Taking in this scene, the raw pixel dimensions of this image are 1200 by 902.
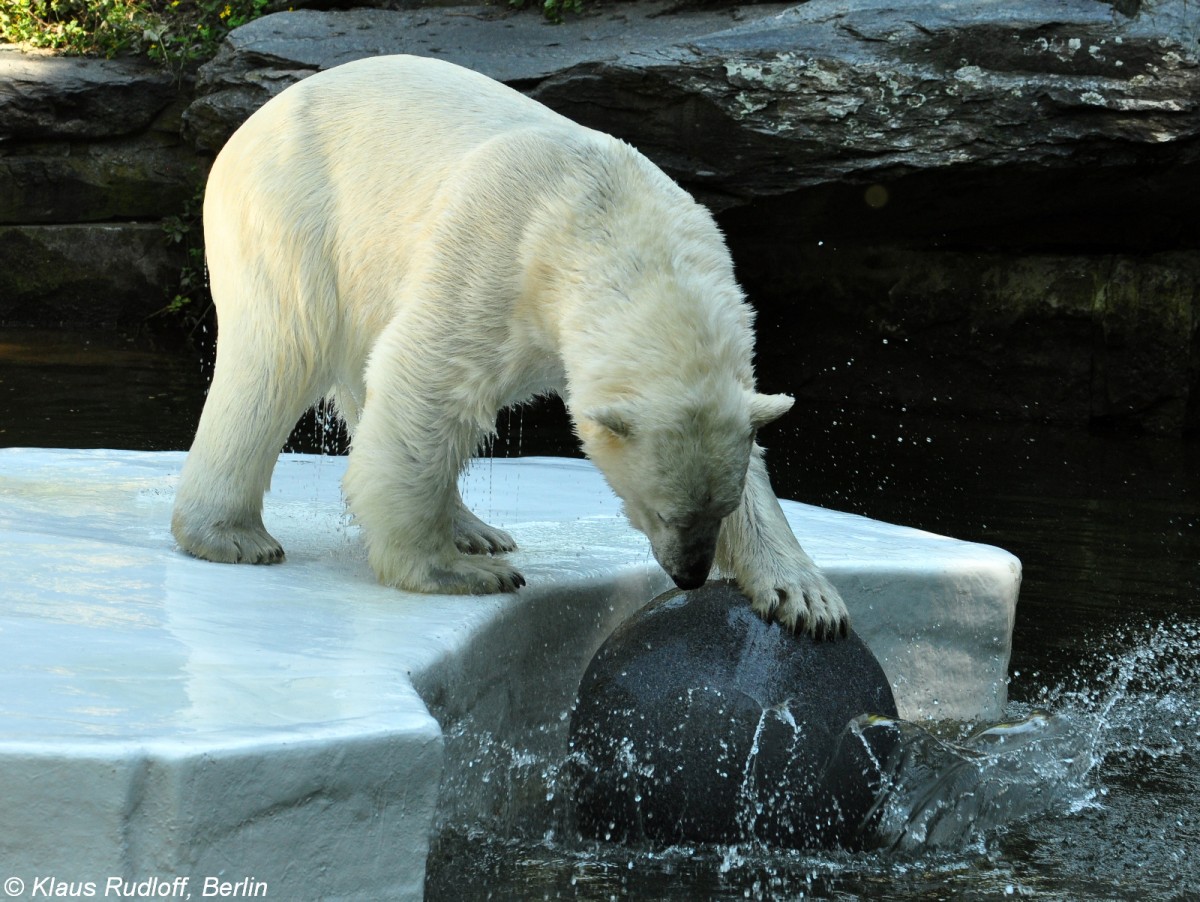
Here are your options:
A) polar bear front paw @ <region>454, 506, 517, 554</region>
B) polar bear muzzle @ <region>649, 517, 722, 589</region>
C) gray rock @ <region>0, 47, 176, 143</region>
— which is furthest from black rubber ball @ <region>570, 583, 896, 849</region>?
gray rock @ <region>0, 47, 176, 143</region>

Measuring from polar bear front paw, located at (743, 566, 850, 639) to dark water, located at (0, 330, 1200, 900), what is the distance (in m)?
0.34

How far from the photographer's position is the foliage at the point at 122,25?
12844 millimetres

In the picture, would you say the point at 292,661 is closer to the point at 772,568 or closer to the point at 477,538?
the point at 772,568

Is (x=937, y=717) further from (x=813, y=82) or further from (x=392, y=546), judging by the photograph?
(x=813, y=82)

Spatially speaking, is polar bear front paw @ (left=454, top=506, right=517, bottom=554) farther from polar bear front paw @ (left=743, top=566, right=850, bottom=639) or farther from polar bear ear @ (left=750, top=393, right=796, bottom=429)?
polar bear ear @ (left=750, top=393, right=796, bottom=429)

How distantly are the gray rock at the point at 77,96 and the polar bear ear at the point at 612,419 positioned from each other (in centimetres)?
1083

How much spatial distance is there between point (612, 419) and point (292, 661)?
0.83 metres

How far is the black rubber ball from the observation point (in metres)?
3.11

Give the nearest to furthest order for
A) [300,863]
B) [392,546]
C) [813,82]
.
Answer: [300,863], [392,546], [813,82]

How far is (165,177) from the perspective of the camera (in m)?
12.7

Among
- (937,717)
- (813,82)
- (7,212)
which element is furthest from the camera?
(7,212)

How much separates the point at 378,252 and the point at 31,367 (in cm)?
776

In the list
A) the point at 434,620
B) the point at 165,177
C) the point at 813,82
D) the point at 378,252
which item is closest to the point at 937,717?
the point at 434,620

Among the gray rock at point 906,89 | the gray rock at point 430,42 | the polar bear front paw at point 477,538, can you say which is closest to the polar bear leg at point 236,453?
the polar bear front paw at point 477,538
